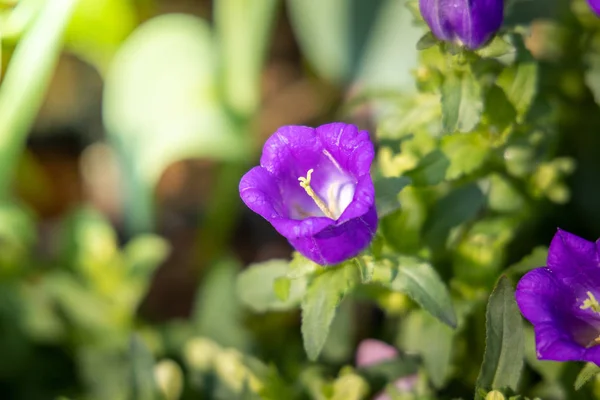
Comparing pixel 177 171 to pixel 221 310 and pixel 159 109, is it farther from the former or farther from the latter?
pixel 221 310

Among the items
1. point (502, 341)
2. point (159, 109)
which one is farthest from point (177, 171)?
point (502, 341)

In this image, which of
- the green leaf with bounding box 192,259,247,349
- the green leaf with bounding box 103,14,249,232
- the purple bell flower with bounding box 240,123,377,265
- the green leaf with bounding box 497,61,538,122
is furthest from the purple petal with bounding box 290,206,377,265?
the green leaf with bounding box 103,14,249,232

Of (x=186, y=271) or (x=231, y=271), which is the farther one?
(x=186, y=271)

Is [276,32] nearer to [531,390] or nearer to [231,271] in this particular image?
[231,271]

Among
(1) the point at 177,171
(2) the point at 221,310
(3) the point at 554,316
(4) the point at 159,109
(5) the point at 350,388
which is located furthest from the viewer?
(1) the point at 177,171

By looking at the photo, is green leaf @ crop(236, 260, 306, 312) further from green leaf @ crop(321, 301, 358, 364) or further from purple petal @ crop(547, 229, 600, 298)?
purple petal @ crop(547, 229, 600, 298)

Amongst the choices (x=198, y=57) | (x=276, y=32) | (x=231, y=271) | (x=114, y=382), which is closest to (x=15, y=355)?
(x=114, y=382)
